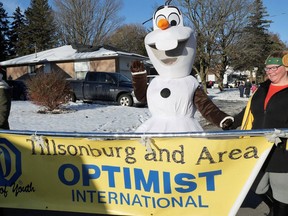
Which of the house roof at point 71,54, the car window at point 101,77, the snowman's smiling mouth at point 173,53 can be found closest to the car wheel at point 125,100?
the car window at point 101,77

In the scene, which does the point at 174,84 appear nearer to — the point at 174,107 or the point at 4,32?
the point at 174,107

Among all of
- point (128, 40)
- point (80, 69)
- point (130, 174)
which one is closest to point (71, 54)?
point (80, 69)

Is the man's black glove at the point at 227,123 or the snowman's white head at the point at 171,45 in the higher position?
the snowman's white head at the point at 171,45

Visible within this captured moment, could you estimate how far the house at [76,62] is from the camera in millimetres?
27875

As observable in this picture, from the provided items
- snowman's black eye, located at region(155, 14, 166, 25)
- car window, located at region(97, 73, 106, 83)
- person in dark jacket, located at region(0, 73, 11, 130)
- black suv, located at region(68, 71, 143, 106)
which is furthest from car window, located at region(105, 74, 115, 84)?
snowman's black eye, located at region(155, 14, 166, 25)

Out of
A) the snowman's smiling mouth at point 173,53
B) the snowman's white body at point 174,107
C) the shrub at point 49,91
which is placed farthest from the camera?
the shrub at point 49,91

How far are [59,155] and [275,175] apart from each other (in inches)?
76.6

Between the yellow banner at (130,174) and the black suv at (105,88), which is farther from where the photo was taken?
the black suv at (105,88)

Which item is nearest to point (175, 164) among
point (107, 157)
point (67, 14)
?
point (107, 157)

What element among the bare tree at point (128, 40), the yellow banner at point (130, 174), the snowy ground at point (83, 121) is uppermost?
the bare tree at point (128, 40)

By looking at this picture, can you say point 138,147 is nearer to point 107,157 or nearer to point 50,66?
point 107,157

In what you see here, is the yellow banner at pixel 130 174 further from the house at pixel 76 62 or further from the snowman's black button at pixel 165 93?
the house at pixel 76 62

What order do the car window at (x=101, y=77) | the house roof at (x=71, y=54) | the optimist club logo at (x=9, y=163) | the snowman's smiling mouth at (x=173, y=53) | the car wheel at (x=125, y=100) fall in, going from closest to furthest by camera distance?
the optimist club logo at (x=9, y=163), the snowman's smiling mouth at (x=173, y=53), the car wheel at (x=125, y=100), the car window at (x=101, y=77), the house roof at (x=71, y=54)

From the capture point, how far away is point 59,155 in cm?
294
